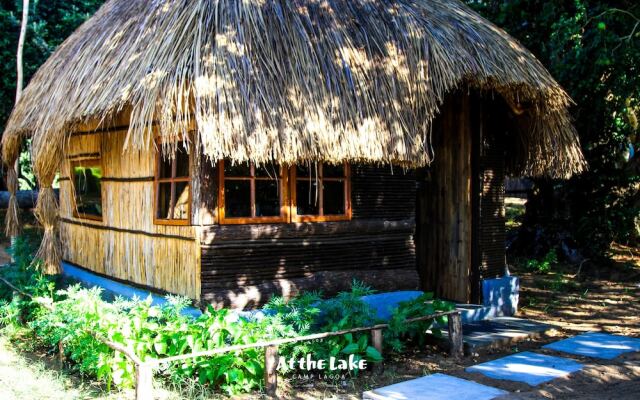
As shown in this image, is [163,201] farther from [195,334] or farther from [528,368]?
[528,368]

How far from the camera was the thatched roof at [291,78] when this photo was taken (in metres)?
5.28

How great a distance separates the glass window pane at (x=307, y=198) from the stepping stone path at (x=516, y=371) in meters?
2.26

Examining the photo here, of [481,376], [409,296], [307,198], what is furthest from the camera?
[409,296]

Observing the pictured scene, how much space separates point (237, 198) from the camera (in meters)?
6.23

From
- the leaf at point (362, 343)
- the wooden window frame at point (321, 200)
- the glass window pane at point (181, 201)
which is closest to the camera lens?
the leaf at point (362, 343)

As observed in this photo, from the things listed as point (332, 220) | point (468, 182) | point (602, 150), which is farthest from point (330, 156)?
point (602, 150)

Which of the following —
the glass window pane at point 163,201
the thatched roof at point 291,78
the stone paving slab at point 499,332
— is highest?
the thatched roof at point 291,78

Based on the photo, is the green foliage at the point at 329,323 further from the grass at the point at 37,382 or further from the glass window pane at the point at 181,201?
the grass at the point at 37,382

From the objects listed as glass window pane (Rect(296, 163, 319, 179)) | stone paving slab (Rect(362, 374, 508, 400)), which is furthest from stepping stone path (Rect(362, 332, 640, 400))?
glass window pane (Rect(296, 163, 319, 179))

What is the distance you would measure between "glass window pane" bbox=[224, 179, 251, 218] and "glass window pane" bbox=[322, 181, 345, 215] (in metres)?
0.94

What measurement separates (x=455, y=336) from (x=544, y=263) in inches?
218

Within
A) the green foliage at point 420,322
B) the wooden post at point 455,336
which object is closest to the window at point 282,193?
the green foliage at point 420,322

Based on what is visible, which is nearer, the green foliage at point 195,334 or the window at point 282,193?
the green foliage at point 195,334

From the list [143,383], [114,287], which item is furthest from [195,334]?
[114,287]
